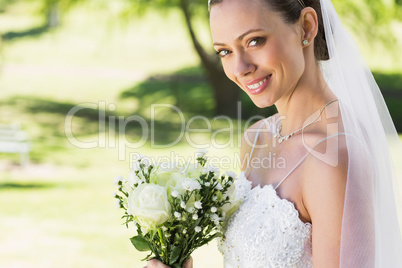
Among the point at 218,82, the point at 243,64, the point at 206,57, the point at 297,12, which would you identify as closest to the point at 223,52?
the point at 243,64

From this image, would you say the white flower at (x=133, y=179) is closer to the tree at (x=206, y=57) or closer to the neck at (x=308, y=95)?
the neck at (x=308, y=95)

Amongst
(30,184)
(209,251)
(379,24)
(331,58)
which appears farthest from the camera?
(379,24)

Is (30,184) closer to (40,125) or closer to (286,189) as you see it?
(40,125)

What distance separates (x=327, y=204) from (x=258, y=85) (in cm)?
57

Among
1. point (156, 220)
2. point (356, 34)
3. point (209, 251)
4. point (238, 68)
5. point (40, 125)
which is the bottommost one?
point (209, 251)

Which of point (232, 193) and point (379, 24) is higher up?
point (379, 24)

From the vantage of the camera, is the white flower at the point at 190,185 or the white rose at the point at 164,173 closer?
the white flower at the point at 190,185

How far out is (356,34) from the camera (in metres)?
12.7

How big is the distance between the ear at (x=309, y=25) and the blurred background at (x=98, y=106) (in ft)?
15.6

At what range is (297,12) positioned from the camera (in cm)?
218

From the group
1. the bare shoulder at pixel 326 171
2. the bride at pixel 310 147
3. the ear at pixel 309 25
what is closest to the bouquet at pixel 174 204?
the bride at pixel 310 147

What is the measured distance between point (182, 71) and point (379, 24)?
707 cm

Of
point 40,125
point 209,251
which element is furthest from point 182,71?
point 209,251

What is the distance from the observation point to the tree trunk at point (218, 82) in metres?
13.1
